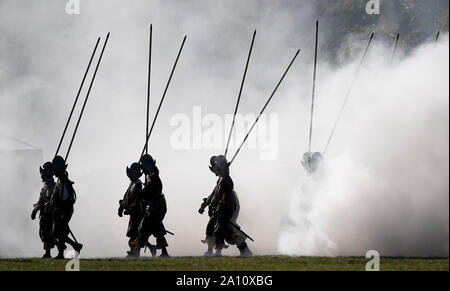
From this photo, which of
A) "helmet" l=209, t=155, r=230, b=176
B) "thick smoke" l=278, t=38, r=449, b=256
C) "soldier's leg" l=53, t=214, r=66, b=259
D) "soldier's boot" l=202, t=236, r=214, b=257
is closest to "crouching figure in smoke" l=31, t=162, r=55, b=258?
"soldier's leg" l=53, t=214, r=66, b=259

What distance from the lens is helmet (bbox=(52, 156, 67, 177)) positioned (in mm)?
27828

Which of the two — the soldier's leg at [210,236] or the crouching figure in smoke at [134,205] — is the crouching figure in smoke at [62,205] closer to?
the crouching figure in smoke at [134,205]

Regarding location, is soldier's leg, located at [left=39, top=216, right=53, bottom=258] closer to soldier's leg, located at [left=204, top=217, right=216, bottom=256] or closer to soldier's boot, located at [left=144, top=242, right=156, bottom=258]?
soldier's boot, located at [left=144, top=242, right=156, bottom=258]

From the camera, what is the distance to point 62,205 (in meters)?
28.0

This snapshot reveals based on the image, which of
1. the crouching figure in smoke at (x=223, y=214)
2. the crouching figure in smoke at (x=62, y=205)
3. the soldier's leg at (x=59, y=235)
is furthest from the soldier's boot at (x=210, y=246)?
the soldier's leg at (x=59, y=235)

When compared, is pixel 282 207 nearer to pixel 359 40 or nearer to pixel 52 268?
pixel 52 268

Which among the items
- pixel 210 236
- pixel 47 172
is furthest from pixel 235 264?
pixel 47 172

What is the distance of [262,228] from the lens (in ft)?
110

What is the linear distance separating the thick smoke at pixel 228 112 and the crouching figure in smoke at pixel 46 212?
6.75 ft

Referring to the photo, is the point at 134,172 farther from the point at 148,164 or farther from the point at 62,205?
the point at 62,205

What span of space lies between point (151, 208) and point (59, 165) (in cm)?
244

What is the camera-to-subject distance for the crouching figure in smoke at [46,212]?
2866cm

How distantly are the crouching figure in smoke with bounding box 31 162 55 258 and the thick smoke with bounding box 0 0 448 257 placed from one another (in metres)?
2.06

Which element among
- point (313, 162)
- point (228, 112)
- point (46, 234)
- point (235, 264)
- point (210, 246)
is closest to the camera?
point (235, 264)
